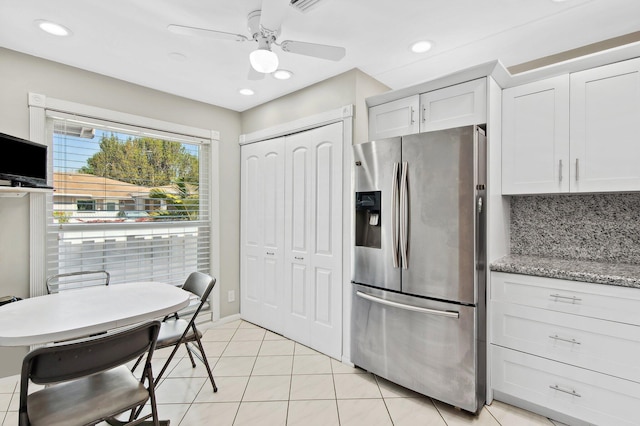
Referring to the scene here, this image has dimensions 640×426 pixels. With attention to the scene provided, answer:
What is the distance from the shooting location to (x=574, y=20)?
203cm

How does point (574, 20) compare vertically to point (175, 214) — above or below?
above

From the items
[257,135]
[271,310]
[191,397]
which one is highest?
[257,135]

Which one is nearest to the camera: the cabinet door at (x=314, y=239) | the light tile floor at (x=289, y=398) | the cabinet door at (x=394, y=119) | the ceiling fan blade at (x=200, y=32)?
the ceiling fan blade at (x=200, y=32)

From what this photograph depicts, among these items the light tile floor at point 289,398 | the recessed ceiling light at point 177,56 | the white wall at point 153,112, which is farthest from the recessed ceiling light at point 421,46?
the light tile floor at point 289,398

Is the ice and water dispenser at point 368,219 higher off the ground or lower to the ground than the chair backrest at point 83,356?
higher

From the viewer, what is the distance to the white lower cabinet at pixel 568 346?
174 cm

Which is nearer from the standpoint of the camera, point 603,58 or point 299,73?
point 603,58

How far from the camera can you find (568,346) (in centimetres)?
191

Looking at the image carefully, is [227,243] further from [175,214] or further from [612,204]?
[612,204]

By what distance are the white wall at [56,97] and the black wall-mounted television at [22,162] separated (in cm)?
35

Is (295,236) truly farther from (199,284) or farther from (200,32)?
(200,32)

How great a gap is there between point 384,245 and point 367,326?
26.1 inches

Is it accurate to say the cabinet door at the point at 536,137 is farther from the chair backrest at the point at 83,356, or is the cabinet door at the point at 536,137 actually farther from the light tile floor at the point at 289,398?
the chair backrest at the point at 83,356

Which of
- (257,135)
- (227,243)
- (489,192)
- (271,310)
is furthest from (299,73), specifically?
(271,310)
